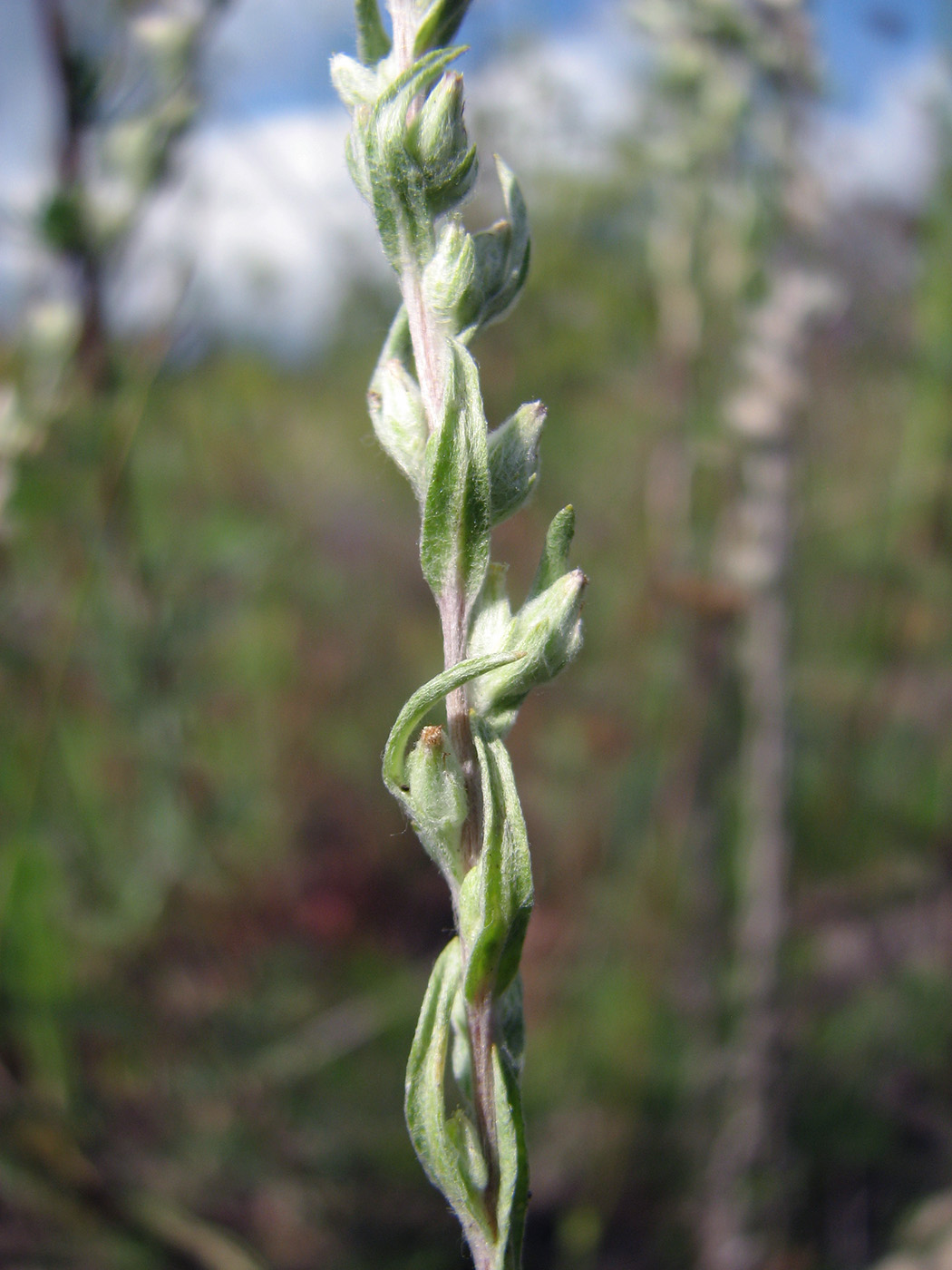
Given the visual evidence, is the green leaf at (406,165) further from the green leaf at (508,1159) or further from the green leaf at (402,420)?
the green leaf at (508,1159)

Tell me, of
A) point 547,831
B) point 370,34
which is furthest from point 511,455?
point 547,831

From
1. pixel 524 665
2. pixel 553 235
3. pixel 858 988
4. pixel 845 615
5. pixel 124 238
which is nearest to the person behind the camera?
pixel 524 665

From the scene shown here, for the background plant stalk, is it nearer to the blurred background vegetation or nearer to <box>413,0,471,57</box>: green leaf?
<box>413,0,471,57</box>: green leaf

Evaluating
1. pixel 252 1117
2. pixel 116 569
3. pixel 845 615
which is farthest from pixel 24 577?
pixel 845 615

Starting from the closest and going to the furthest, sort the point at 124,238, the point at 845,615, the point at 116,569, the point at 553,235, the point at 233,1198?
the point at 124,238, the point at 116,569, the point at 233,1198, the point at 845,615, the point at 553,235

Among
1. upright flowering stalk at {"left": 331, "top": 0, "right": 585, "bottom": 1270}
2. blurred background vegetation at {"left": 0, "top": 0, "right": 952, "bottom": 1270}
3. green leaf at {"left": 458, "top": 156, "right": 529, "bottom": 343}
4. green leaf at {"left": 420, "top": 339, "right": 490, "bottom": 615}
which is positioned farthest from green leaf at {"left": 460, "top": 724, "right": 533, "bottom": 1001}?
blurred background vegetation at {"left": 0, "top": 0, "right": 952, "bottom": 1270}

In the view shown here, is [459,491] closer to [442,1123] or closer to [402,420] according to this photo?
[402,420]

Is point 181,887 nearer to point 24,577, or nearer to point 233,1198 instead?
point 233,1198
